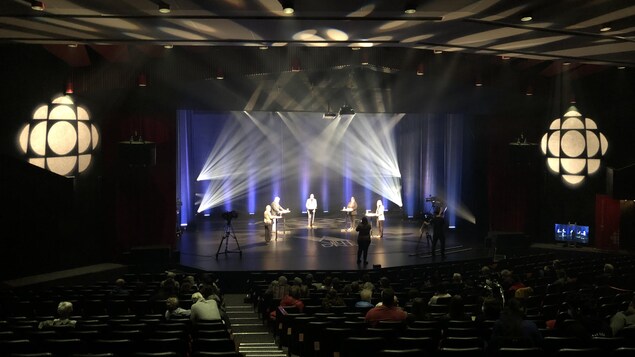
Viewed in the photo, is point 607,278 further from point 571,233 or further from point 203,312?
point 571,233

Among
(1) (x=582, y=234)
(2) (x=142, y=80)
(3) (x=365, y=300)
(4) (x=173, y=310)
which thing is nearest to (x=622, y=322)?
(3) (x=365, y=300)

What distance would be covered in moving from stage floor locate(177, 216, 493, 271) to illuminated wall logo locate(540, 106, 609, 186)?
3.22 m

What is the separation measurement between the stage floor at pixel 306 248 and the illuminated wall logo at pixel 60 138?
344 centimetres

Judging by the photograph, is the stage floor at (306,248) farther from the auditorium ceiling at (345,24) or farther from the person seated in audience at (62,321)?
the person seated in audience at (62,321)

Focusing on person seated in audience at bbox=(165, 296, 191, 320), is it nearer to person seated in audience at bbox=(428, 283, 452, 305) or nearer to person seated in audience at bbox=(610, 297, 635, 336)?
person seated in audience at bbox=(428, 283, 452, 305)

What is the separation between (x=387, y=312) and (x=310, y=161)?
1860 cm

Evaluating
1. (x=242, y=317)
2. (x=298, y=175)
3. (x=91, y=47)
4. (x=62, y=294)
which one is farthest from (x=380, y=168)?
(x=62, y=294)

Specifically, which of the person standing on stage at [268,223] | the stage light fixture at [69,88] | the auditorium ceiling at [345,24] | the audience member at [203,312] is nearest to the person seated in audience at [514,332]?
the audience member at [203,312]

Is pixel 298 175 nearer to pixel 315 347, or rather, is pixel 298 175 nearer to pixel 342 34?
pixel 342 34

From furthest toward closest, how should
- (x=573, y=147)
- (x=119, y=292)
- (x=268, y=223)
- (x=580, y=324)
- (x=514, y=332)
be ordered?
(x=573, y=147) → (x=268, y=223) → (x=119, y=292) → (x=580, y=324) → (x=514, y=332)

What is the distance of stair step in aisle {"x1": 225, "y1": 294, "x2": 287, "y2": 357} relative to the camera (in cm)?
810

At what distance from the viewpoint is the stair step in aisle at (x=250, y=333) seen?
810 cm

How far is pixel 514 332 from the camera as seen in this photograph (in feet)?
19.5

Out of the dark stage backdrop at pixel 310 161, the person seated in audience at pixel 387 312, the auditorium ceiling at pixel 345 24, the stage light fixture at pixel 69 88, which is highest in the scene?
the auditorium ceiling at pixel 345 24
